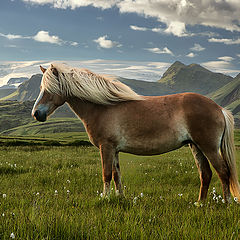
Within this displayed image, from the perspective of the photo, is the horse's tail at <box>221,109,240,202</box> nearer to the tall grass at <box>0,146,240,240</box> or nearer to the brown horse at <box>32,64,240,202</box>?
the brown horse at <box>32,64,240,202</box>

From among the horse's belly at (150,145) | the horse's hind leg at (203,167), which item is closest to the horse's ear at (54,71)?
the horse's belly at (150,145)

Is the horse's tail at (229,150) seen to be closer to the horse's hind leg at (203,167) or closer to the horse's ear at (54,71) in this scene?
the horse's hind leg at (203,167)

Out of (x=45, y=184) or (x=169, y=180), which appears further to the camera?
(x=169, y=180)

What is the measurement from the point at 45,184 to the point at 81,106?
3793mm

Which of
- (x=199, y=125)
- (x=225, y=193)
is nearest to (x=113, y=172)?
(x=199, y=125)

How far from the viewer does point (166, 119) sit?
5.87 m

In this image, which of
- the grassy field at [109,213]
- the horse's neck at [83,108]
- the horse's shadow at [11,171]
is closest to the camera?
the grassy field at [109,213]

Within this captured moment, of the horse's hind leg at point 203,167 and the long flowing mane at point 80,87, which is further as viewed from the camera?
the horse's hind leg at point 203,167

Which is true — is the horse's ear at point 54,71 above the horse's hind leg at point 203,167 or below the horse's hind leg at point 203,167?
above

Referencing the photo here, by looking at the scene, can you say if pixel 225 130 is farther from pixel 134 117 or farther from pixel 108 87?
pixel 108 87

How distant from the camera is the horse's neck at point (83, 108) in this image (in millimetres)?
6176

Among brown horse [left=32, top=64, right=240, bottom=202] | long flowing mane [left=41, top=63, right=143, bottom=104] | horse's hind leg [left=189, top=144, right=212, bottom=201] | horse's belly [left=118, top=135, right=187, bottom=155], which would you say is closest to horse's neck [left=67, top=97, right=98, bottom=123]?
brown horse [left=32, top=64, right=240, bottom=202]

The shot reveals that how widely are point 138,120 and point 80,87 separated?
5.89 ft

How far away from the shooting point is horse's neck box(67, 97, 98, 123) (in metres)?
6.18
